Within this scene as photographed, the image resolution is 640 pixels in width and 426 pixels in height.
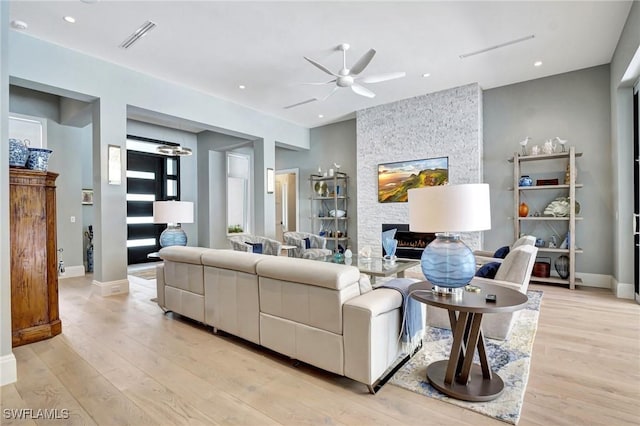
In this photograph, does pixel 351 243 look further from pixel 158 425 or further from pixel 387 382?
pixel 158 425

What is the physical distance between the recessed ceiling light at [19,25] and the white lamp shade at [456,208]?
16.0 ft

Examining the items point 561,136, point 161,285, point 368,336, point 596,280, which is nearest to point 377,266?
point 368,336

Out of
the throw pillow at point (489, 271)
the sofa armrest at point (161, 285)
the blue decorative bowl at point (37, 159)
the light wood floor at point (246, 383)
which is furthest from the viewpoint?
the sofa armrest at point (161, 285)

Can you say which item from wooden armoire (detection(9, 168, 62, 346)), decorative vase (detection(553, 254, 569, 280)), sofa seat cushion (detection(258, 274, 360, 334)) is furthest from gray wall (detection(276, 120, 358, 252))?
wooden armoire (detection(9, 168, 62, 346))

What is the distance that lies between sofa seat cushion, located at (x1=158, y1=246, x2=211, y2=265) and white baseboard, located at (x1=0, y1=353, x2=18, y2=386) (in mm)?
1437

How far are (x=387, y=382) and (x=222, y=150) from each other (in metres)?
7.44

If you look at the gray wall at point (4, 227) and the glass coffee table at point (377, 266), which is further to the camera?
the glass coffee table at point (377, 266)

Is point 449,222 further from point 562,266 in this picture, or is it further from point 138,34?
point 562,266

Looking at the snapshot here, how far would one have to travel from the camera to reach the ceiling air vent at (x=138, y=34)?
3.77 metres

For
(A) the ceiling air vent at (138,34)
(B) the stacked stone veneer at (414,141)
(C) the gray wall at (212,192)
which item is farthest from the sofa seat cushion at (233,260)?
(C) the gray wall at (212,192)

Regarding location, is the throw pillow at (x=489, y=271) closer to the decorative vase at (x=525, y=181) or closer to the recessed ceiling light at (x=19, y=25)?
the decorative vase at (x=525, y=181)

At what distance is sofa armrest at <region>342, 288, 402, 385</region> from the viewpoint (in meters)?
2.01

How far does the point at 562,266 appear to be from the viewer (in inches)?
201

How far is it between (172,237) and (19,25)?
119 inches
